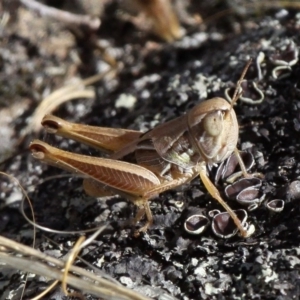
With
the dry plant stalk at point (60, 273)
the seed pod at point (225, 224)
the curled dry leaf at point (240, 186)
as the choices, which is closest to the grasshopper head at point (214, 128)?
the curled dry leaf at point (240, 186)

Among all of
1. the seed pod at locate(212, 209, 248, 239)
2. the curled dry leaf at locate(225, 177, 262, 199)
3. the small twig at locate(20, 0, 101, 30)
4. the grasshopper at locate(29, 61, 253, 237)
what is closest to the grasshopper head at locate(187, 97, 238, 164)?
the grasshopper at locate(29, 61, 253, 237)

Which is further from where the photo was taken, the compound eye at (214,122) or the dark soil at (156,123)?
the compound eye at (214,122)

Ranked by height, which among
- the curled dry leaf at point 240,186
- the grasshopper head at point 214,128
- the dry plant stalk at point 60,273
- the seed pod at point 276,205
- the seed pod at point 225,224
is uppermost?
the grasshopper head at point 214,128

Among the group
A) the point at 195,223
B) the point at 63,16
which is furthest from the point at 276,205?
the point at 63,16

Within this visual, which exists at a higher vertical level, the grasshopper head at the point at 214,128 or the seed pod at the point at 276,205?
the grasshopper head at the point at 214,128

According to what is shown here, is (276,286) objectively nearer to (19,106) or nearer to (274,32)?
(274,32)

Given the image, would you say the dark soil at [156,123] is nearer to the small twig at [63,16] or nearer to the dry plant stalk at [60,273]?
the small twig at [63,16]
